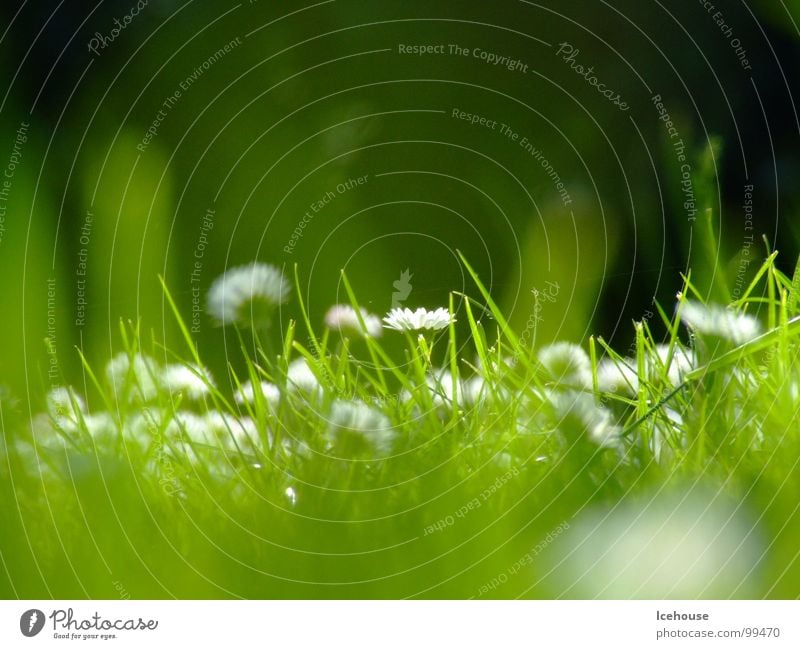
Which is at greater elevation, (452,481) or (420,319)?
(420,319)

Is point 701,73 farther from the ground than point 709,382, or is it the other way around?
point 701,73

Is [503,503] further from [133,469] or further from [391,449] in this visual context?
[133,469]

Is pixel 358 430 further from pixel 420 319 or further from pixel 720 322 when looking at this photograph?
pixel 720 322
